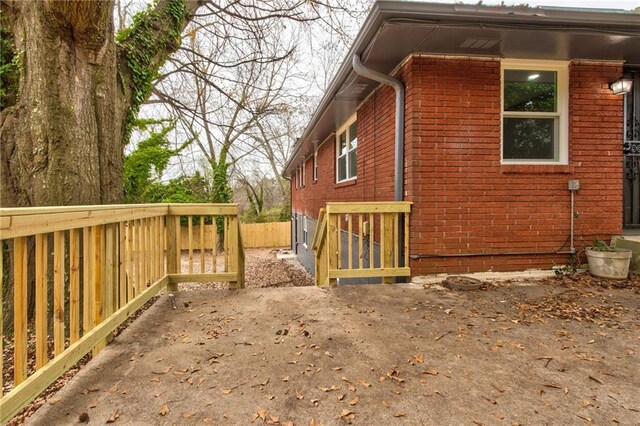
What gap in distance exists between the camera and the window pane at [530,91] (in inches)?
180

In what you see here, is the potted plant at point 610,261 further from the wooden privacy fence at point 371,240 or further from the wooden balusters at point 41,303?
the wooden balusters at point 41,303

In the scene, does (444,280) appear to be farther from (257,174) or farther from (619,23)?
(257,174)

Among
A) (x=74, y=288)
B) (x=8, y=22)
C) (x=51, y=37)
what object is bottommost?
(x=74, y=288)

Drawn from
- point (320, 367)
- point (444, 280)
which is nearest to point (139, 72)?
point (320, 367)

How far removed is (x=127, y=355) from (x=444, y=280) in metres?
3.48

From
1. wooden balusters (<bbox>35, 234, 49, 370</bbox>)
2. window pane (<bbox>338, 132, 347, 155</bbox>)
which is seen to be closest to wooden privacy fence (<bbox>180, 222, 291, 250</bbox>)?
window pane (<bbox>338, 132, 347, 155</bbox>)

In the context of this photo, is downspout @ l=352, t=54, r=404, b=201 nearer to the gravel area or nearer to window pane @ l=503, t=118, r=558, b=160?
window pane @ l=503, t=118, r=558, b=160

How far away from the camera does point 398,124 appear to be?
4531 millimetres

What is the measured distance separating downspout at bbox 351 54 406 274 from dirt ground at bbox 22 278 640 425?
1.31m

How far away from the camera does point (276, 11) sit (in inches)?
241

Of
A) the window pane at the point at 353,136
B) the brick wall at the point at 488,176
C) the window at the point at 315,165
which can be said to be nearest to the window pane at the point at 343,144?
the window pane at the point at 353,136

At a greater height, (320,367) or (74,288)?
(74,288)

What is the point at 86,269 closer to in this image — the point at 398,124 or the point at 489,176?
the point at 398,124

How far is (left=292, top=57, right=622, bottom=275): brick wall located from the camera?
14.4ft
